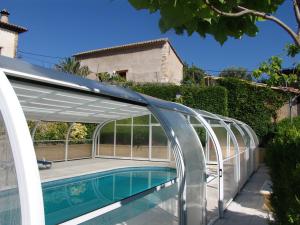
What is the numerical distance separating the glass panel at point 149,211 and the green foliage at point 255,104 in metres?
15.7

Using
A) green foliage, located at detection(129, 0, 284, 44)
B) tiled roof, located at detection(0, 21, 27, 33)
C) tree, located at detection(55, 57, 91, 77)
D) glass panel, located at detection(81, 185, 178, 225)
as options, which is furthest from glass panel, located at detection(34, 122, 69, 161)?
green foliage, located at detection(129, 0, 284, 44)

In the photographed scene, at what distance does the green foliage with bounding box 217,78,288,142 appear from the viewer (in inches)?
797

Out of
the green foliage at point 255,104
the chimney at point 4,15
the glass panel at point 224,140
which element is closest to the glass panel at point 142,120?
the green foliage at point 255,104

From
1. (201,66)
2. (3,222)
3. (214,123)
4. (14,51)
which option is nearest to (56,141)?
(214,123)

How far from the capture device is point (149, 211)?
4.66 m

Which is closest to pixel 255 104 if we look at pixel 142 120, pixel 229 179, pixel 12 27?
pixel 142 120

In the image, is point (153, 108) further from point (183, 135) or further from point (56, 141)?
point (56, 141)

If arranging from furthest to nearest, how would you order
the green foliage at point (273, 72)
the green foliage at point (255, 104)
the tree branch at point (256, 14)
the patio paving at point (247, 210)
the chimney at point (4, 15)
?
1. the chimney at point (4, 15)
2. the green foliage at point (255, 104)
3. the green foliage at point (273, 72)
4. the patio paving at point (247, 210)
5. the tree branch at point (256, 14)

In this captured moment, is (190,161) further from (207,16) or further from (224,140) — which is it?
(224,140)

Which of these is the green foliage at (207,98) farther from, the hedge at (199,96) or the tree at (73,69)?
the tree at (73,69)

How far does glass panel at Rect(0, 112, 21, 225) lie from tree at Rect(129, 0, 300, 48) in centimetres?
137

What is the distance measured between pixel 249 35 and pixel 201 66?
50412mm

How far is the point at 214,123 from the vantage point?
11742mm

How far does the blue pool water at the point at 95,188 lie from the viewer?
33.6 ft
